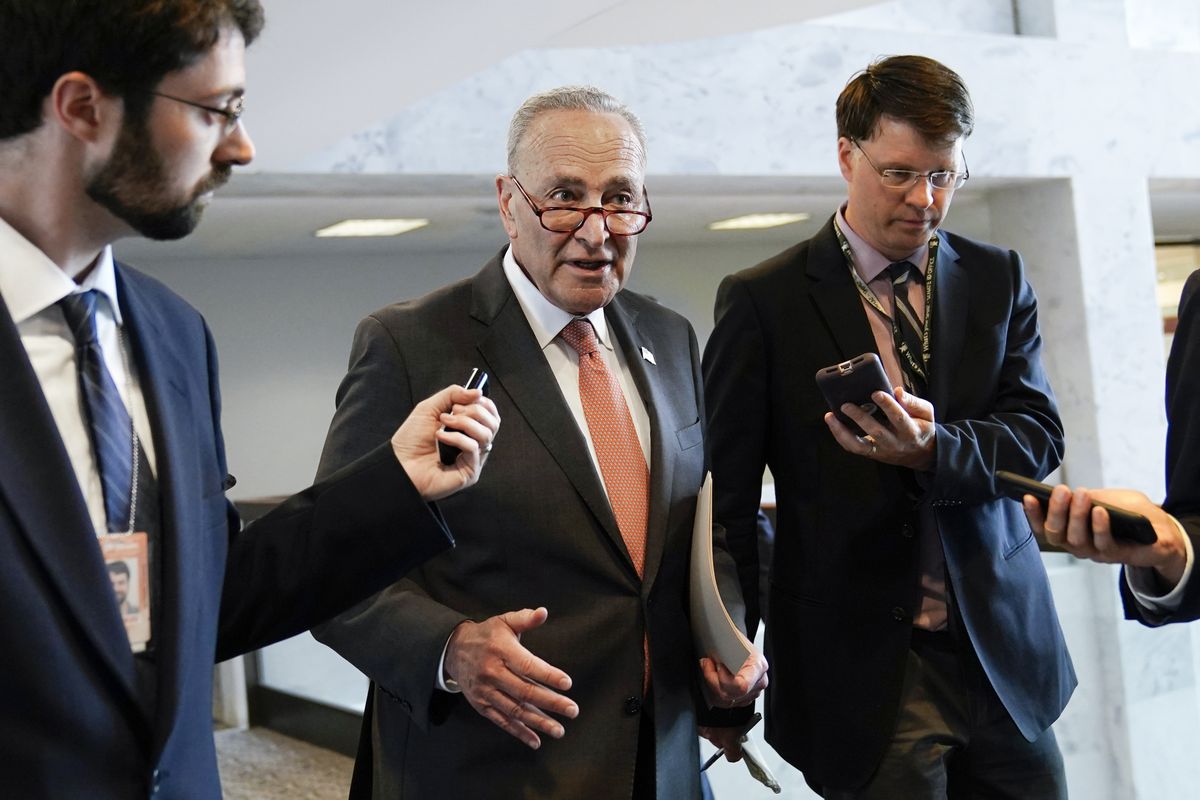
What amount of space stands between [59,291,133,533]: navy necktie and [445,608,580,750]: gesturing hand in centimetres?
59

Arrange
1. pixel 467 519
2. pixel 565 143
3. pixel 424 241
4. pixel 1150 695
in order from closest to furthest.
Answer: pixel 467 519 < pixel 565 143 < pixel 1150 695 < pixel 424 241

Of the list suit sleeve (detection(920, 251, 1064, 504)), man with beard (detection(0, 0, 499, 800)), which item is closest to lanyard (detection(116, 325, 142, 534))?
man with beard (detection(0, 0, 499, 800))

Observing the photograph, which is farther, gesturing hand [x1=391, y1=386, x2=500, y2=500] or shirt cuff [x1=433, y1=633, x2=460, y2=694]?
shirt cuff [x1=433, y1=633, x2=460, y2=694]

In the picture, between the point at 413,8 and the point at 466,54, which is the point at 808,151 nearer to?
the point at 466,54

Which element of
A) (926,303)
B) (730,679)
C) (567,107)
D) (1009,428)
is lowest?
(730,679)

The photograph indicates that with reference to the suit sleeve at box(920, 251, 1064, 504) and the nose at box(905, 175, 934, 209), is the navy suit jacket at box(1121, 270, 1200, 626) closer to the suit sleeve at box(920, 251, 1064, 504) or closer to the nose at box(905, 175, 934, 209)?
the suit sleeve at box(920, 251, 1064, 504)

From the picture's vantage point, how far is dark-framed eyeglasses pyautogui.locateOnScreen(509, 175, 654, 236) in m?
2.04

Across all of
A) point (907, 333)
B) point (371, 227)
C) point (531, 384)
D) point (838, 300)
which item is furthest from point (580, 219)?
point (371, 227)

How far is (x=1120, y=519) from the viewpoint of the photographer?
1761 millimetres

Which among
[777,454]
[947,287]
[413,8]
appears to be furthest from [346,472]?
[413,8]

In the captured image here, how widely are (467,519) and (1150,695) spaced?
2022 mm

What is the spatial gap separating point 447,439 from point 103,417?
368mm

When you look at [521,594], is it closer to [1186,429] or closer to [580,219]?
[580,219]

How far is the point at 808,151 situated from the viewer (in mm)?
6293
